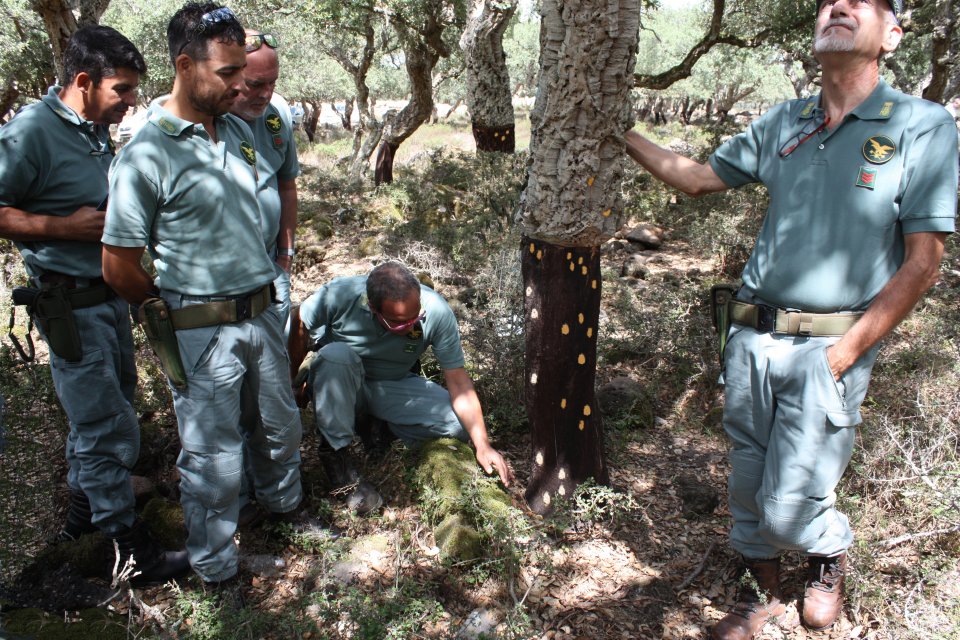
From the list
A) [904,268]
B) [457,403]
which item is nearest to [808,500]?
[904,268]

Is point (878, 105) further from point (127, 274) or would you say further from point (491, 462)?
point (127, 274)

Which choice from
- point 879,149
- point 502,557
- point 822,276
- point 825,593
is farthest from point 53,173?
point 825,593

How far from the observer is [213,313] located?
8.36 feet

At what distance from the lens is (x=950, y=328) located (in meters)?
4.84

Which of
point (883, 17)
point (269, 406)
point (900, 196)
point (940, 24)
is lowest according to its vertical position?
point (269, 406)

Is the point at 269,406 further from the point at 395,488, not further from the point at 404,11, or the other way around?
the point at 404,11

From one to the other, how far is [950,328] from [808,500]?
330cm

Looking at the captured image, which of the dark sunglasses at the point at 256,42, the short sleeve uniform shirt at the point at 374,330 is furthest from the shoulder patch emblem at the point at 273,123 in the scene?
the short sleeve uniform shirt at the point at 374,330

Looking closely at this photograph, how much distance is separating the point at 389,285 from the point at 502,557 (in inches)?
53.0

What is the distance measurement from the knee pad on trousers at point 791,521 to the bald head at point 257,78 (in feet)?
9.45

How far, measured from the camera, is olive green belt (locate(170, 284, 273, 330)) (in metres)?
2.53

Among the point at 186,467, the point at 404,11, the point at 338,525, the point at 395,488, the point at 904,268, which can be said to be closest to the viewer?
the point at 904,268

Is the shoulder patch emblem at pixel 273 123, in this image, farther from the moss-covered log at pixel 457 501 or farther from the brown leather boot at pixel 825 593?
the brown leather boot at pixel 825 593

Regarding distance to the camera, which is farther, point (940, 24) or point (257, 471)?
point (940, 24)
